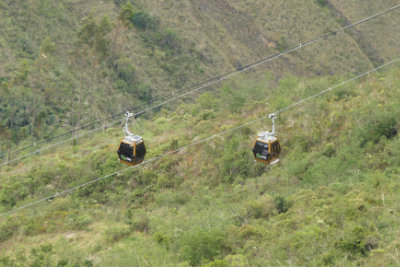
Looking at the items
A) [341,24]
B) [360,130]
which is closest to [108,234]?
[360,130]

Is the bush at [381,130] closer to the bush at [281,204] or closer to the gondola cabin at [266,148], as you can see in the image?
the bush at [281,204]

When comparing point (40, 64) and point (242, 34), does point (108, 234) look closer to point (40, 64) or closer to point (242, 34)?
point (40, 64)

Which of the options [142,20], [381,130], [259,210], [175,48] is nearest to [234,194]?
[259,210]

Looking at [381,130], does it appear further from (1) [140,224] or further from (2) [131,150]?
(2) [131,150]

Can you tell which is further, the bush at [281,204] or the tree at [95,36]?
the tree at [95,36]

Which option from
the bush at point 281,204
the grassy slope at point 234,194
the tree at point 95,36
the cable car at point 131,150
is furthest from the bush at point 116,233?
the tree at point 95,36
